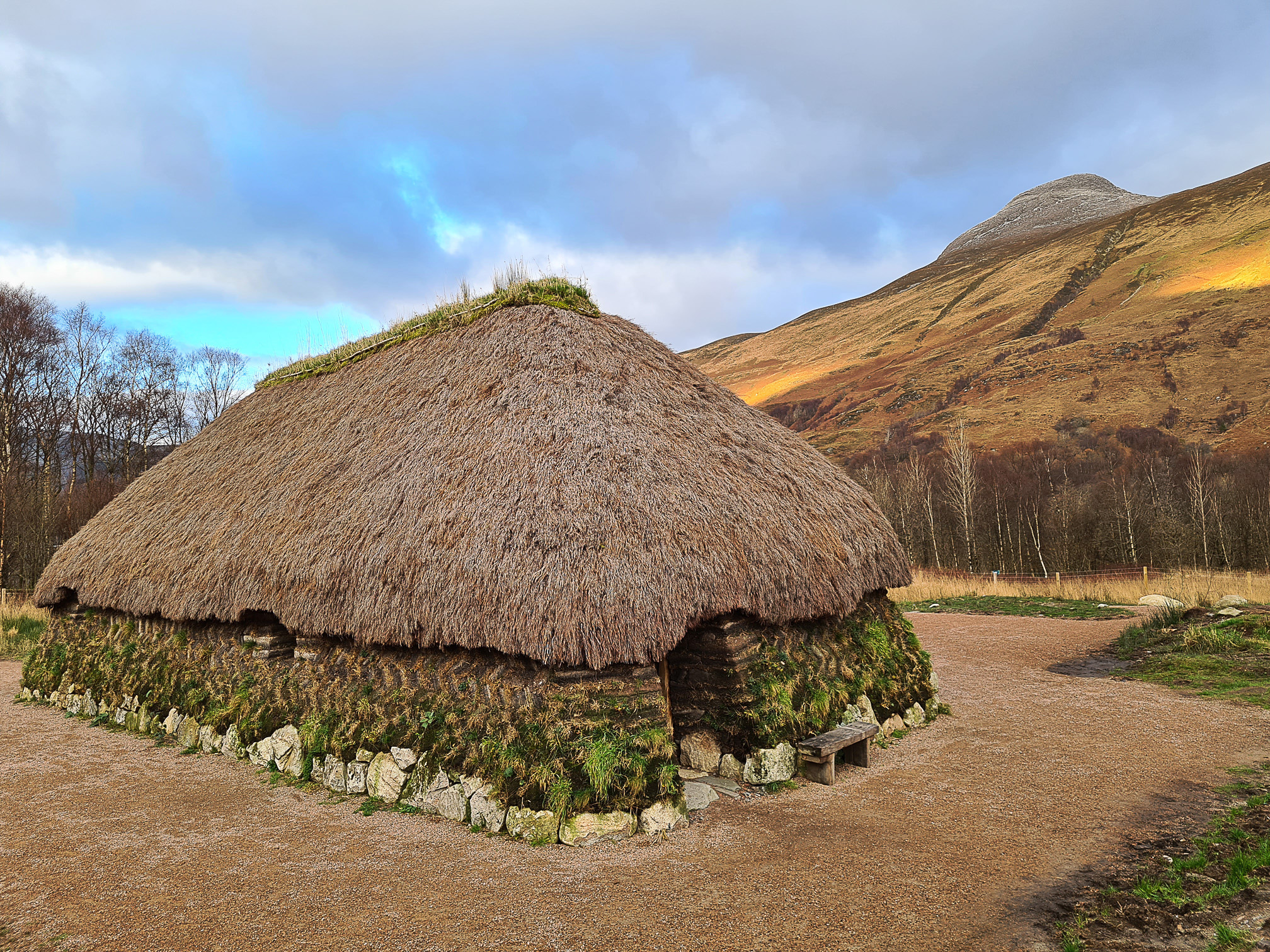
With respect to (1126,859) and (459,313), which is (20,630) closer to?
(459,313)

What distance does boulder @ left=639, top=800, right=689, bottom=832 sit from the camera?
A: 5.41 meters

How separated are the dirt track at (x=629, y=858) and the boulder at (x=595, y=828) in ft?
0.45

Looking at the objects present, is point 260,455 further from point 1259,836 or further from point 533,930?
point 1259,836

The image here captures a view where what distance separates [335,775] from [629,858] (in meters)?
3.34

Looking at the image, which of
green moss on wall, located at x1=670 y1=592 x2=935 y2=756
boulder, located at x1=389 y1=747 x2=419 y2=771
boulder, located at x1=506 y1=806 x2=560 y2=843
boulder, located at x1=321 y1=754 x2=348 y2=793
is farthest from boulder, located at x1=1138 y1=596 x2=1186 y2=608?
boulder, located at x1=321 y1=754 x2=348 y2=793

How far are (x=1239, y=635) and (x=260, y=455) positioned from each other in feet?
51.8

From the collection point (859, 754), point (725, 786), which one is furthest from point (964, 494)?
point (725, 786)

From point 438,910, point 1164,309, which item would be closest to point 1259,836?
point 438,910

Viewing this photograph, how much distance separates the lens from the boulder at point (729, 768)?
642 cm

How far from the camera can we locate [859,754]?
688cm

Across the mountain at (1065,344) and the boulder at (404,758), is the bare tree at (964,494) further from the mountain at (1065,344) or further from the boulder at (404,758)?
the boulder at (404,758)

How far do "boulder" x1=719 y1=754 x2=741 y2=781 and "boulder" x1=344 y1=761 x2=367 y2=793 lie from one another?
136 inches

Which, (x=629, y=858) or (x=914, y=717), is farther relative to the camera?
(x=914, y=717)

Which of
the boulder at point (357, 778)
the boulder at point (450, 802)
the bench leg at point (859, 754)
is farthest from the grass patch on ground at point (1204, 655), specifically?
the boulder at point (357, 778)
